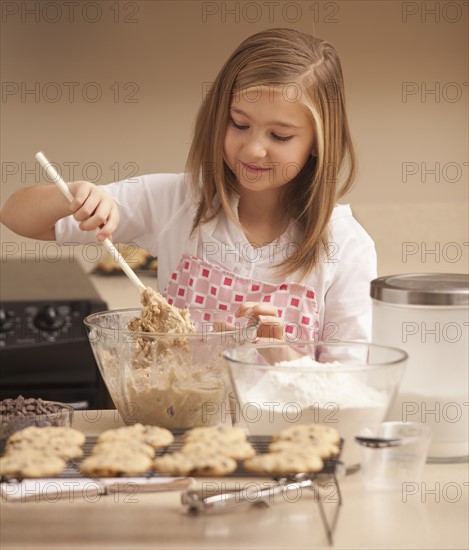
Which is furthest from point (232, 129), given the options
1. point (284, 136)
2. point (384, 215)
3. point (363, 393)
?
point (384, 215)

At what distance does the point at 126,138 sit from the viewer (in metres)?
2.68

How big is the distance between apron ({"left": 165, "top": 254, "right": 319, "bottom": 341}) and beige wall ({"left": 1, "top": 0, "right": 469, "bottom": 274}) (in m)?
1.04

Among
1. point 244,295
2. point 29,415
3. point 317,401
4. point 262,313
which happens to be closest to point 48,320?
point 244,295

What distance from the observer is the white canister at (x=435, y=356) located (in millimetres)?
1050

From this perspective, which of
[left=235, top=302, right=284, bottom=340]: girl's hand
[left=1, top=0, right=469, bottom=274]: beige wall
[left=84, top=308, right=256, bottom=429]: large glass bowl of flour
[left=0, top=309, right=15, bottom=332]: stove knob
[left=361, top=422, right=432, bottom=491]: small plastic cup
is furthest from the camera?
[left=1, top=0, right=469, bottom=274]: beige wall

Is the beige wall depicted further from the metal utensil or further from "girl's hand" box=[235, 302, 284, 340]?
the metal utensil

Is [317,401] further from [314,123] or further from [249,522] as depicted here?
[314,123]

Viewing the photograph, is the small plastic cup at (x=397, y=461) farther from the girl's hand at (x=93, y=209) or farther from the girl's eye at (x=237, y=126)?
the girl's eye at (x=237, y=126)

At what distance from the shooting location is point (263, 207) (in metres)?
1.67

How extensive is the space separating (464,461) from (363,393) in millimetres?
173

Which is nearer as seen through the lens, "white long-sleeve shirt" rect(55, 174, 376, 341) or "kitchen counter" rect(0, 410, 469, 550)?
"kitchen counter" rect(0, 410, 469, 550)

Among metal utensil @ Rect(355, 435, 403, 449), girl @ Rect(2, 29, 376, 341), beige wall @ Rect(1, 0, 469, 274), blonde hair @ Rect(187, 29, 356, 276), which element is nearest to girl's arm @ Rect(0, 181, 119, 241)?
girl @ Rect(2, 29, 376, 341)

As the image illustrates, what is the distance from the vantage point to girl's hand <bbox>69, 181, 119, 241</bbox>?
4.39 ft

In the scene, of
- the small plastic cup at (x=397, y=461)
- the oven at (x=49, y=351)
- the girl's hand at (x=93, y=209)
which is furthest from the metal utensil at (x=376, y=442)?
the oven at (x=49, y=351)
